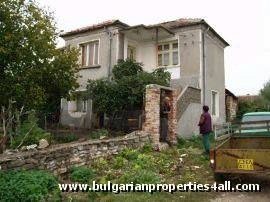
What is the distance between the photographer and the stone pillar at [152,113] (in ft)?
47.2

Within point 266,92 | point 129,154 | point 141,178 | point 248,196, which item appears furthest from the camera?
point 266,92

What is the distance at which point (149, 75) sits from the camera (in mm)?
17672

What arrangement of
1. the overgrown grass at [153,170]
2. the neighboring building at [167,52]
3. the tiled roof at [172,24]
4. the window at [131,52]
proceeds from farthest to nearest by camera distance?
1. the window at [131,52]
2. the tiled roof at [172,24]
3. the neighboring building at [167,52]
4. the overgrown grass at [153,170]

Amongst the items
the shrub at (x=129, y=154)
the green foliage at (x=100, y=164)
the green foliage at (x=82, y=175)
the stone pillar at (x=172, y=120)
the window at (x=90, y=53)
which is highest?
the window at (x=90, y=53)

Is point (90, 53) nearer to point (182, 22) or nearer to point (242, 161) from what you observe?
point (182, 22)

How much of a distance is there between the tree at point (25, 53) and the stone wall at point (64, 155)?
1.26m

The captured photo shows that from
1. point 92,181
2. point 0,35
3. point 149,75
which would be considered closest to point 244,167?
point 92,181

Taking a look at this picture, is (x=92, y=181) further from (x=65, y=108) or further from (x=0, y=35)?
(x=65, y=108)

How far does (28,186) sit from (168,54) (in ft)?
51.3

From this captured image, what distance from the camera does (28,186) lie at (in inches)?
301

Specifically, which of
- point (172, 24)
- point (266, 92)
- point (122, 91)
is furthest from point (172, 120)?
point (266, 92)

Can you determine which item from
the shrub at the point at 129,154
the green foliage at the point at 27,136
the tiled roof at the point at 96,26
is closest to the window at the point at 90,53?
the tiled roof at the point at 96,26

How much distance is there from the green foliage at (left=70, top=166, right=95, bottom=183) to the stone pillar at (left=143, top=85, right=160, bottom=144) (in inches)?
187

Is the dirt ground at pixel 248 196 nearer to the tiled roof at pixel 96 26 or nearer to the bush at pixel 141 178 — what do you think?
the bush at pixel 141 178
